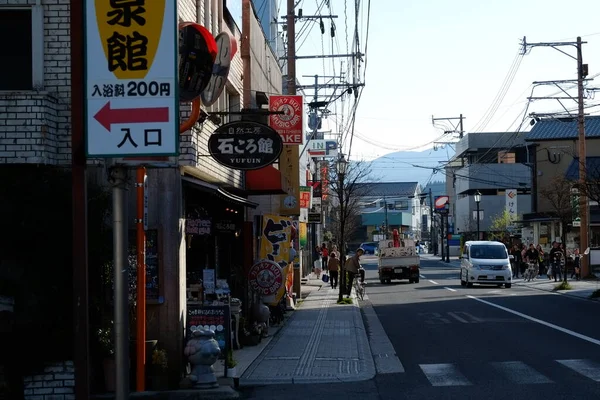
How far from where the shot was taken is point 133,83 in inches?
277

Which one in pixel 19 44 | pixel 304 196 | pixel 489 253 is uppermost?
pixel 19 44

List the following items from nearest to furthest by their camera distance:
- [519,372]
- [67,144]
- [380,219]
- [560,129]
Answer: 1. [67,144]
2. [519,372]
3. [560,129]
4. [380,219]

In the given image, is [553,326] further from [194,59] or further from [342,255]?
[194,59]

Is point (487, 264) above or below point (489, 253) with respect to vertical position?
below

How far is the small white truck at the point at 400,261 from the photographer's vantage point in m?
43.7

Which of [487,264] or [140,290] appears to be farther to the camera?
[487,264]

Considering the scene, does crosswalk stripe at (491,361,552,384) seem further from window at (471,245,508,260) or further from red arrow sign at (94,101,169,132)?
window at (471,245,508,260)

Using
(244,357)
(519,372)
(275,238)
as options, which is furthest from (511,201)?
(519,372)

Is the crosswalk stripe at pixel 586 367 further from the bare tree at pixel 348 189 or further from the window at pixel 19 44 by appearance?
the bare tree at pixel 348 189

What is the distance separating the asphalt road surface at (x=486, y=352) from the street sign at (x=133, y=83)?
6.19 meters

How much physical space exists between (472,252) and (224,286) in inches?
915

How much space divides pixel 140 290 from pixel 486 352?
729cm

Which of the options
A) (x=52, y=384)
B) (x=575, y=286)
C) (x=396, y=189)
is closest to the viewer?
(x=52, y=384)

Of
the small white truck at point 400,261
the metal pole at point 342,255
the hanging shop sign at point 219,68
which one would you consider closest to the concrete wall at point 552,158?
the small white truck at point 400,261
